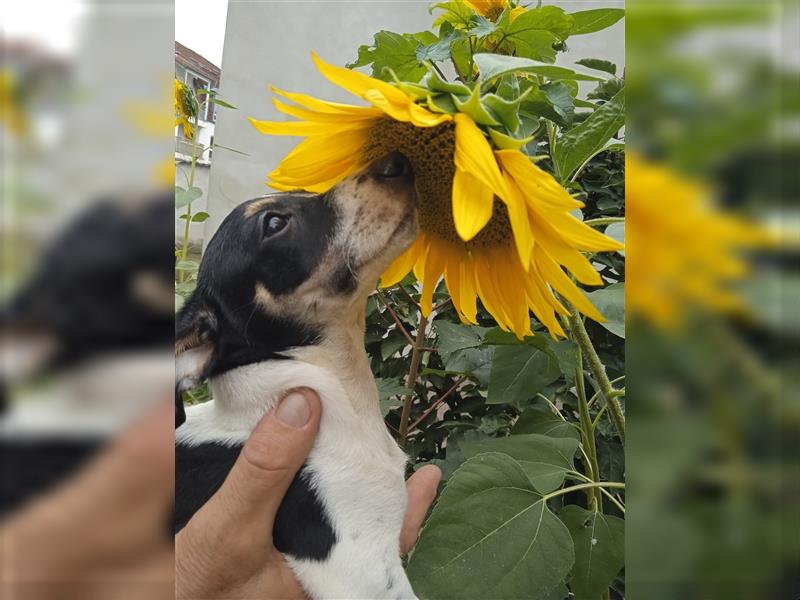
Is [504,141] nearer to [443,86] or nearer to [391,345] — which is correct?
[443,86]

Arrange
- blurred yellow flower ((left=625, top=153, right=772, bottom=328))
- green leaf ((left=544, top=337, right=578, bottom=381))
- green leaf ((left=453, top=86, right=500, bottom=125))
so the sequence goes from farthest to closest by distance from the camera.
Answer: green leaf ((left=544, top=337, right=578, bottom=381))
green leaf ((left=453, top=86, right=500, bottom=125))
blurred yellow flower ((left=625, top=153, right=772, bottom=328))

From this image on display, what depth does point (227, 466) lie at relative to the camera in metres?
0.33

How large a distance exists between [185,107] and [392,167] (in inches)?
3.8

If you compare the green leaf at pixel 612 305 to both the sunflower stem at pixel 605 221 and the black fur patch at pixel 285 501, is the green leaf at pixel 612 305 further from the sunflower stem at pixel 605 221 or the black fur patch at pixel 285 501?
the black fur patch at pixel 285 501

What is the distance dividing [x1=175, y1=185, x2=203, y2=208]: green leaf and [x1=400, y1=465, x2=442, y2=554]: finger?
0.58 ft

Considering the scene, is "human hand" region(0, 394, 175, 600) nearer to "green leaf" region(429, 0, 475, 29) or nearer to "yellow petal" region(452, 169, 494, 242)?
"yellow petal" region(452, 169, 494, 242)

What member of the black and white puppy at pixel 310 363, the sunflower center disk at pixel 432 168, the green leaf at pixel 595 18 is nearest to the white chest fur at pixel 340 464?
the black and white puppy at pixel 310 363

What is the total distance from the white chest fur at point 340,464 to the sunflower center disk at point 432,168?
0.10 m

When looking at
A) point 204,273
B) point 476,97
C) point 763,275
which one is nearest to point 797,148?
point 763,275

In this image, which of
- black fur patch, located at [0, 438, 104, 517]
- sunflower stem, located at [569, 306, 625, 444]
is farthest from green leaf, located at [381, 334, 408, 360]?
black fur patch, located at [0, 438, 104, 517]

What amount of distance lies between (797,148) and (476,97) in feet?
0.46

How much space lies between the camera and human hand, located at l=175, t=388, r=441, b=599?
0.31 meters

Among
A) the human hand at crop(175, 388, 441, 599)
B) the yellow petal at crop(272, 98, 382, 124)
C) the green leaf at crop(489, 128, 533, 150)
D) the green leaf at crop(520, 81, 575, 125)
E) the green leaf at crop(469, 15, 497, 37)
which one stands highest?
the green leaf at crop(469, 15, 497, 37)

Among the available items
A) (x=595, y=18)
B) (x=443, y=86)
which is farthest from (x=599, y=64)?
(x=443, y=86)
